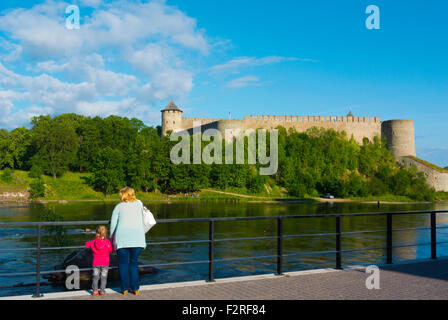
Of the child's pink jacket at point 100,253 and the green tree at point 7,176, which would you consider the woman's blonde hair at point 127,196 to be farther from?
Answer: the green tree at point 7,176

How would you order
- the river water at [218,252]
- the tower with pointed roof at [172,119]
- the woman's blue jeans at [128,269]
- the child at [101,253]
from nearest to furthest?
the woman's blue jeans at [128,269]
the child at [101,253]
the river water at [218,252]
the tower with pointed roof at [172,119]

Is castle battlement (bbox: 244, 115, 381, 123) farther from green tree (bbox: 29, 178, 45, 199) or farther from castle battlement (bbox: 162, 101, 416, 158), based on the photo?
green tree (bbox: 29, 178, 45, 199)

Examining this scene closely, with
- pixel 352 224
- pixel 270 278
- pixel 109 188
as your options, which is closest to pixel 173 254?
pixel 270 278

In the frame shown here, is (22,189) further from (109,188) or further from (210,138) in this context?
(210,138)

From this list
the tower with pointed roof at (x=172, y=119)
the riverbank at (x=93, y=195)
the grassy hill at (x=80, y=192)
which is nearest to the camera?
the riverbank at (x=93, y=195)

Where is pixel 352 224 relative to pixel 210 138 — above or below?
below

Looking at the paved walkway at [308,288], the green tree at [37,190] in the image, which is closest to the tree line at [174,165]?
the green tree at [37,190]

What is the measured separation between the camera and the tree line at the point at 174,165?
2053 inches

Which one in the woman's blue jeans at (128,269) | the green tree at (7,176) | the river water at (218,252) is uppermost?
the green tree at (7,176)

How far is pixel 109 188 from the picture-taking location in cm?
4944

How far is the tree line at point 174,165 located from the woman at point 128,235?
4588 cm

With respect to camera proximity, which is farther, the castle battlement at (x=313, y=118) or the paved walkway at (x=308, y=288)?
the castle battlement at (x=313, y=118)

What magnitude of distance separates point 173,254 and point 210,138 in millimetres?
45049
